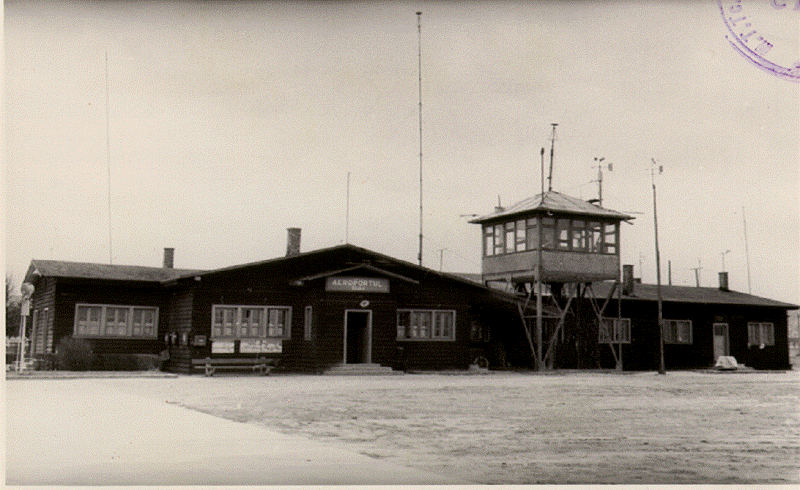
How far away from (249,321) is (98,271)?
5797 mm

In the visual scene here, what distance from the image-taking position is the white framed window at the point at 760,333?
136ft

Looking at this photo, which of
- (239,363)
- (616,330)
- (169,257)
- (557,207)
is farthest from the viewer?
(616,330)

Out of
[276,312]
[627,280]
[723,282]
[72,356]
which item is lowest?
[72,356]

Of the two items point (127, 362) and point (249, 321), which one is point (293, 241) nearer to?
point (249, 321)

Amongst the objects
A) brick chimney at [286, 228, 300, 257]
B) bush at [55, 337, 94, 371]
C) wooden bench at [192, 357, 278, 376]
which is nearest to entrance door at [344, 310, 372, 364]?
wooden bench at [192, 357, 278, 376]

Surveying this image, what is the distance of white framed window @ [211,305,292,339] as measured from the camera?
1114 inches

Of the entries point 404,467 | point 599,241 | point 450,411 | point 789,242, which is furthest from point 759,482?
point 599,241

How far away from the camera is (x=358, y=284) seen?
96.5 ft

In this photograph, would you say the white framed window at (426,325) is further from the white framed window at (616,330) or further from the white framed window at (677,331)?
the white framed window at (677,331)

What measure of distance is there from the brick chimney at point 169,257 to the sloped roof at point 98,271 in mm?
1356

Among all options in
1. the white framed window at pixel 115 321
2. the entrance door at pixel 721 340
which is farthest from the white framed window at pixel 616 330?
the white framed window at pixel 115 321

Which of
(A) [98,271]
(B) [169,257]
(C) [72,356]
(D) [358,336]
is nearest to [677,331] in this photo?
(D) [358,336]

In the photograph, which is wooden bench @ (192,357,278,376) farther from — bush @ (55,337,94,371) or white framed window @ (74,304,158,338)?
white framed window @ (74,304,158,338)

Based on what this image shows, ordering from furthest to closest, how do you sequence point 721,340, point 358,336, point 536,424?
point 721,340
point 358,336
point 536,424
